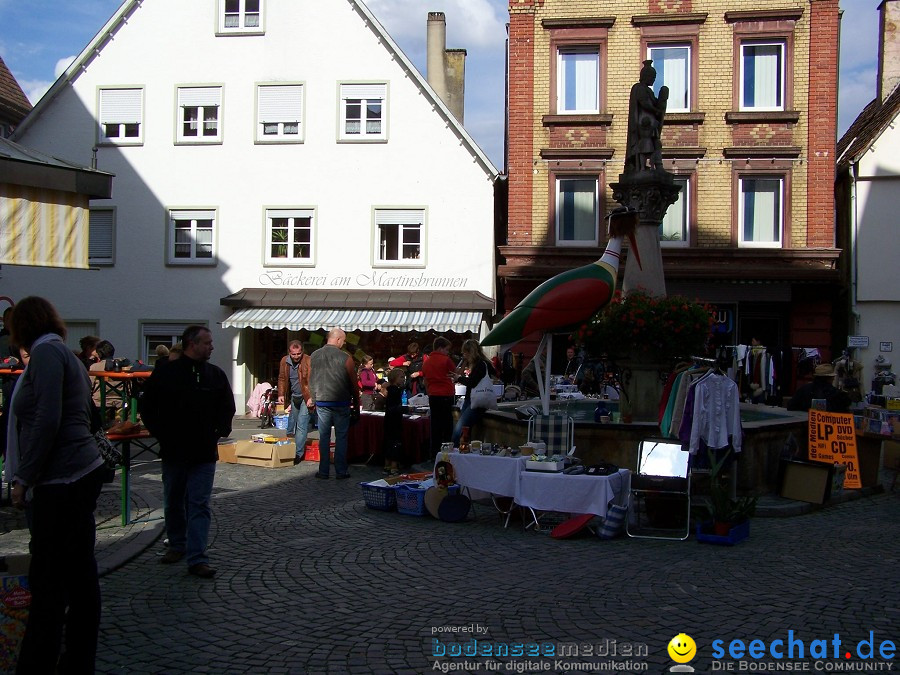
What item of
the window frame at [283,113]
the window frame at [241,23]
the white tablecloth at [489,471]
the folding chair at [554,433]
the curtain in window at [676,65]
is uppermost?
the window frame at [241,23]

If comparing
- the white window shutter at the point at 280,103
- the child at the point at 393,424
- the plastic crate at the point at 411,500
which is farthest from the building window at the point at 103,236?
the plastic crate at the point at 411,500

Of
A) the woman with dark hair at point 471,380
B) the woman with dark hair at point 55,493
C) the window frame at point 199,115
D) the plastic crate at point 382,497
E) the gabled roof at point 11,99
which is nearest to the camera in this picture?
the woman with dark hair at point 55,493

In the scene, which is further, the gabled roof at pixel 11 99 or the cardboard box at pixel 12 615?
the gabled roof at pixel 11 99

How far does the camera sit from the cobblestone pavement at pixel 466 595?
5293 millimetres

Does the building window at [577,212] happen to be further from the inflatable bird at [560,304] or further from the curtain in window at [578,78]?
the inflatable bird at [560,304]

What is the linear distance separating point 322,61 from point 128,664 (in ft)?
67.4

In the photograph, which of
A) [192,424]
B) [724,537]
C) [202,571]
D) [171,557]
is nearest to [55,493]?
[192,424]

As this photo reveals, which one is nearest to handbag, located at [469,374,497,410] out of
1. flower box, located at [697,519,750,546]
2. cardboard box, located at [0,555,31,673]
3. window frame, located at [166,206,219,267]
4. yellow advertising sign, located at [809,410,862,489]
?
flower box, located at [697,519,750,546]

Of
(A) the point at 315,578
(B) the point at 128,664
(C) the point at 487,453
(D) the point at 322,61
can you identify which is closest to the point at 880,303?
(D) the point at 322,61

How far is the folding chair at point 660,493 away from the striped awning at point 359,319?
12670mm

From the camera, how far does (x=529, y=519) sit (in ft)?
30.6

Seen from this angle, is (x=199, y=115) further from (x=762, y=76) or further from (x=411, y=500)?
(x=411, y=500)

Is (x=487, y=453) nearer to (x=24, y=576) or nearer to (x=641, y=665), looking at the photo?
(x=641, y=665)

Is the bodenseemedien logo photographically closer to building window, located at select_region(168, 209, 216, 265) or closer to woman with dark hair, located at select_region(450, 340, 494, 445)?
woman with dark hair, located at select_region(450, 340, 494, 445)
